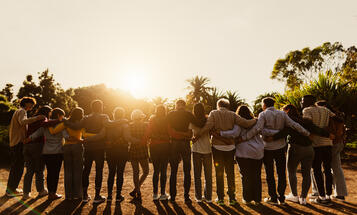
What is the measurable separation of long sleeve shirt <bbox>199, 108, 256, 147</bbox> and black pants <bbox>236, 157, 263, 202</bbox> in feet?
1.98

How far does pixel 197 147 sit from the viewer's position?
5297mm

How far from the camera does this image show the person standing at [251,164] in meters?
4.99

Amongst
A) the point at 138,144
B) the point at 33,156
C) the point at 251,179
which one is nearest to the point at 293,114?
the point at 251,179

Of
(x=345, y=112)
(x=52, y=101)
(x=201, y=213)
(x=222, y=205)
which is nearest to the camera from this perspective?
(x=201, y=213)

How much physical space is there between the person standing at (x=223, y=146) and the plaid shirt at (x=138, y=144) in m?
1.22

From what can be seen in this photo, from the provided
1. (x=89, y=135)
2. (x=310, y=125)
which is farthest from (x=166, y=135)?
(x=310, y=125)

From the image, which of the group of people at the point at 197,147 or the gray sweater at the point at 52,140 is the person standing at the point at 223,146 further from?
the gray sweater at the point at 52,140

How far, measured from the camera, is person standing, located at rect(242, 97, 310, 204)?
5.00m

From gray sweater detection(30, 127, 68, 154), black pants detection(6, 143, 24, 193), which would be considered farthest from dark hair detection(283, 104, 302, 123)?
black pants detection(6, 143, 24, 193)

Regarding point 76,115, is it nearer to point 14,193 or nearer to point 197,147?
point 14,193

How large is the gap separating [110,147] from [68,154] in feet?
2.86

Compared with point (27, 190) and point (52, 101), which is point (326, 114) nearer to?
point (27, 190)

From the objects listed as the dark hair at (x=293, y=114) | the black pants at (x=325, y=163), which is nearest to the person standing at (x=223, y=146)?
the dark hair at (x=293, y=114)

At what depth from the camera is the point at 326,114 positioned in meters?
5.46
